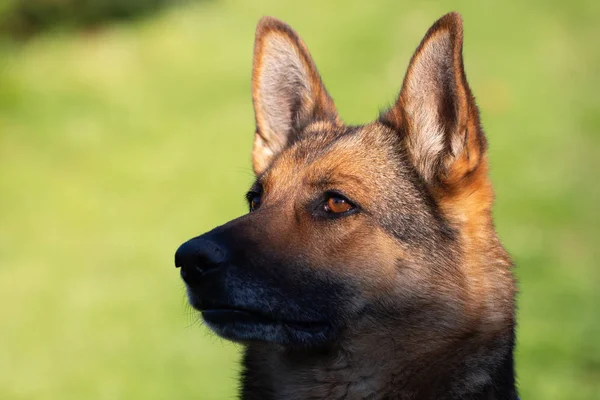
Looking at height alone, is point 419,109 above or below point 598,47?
below

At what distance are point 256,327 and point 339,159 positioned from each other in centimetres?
101

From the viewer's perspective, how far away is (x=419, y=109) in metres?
4.34

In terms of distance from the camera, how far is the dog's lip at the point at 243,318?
3.79 meters

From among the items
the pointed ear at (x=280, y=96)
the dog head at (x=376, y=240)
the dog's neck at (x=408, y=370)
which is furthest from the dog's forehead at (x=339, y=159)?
the dog's neck at (x=408, y=370)

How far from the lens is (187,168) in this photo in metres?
16.1

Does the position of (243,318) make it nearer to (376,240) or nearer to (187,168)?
(376,240)

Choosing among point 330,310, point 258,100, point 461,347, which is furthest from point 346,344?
point 258,100

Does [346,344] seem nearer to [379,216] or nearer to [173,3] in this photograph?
[379,216]

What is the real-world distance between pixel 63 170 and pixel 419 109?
12.6 meters

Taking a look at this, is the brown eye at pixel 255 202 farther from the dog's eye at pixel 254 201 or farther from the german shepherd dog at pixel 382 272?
the german shepherd dog at pixel 382 272

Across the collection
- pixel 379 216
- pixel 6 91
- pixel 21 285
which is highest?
pixel 6 91

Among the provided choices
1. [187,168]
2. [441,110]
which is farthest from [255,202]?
[187,168]

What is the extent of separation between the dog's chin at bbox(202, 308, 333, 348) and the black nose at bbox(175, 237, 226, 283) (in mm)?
221

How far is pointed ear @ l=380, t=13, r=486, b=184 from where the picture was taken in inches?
156
